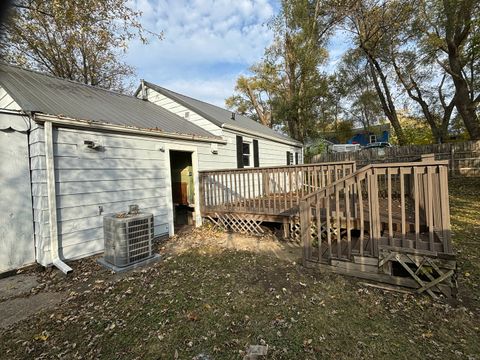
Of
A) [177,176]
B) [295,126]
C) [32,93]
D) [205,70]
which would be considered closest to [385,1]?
[295,126]

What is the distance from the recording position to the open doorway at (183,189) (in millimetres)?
7711

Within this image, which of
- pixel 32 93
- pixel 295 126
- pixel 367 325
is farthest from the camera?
pixel 295 126

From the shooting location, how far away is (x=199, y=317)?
112 inches

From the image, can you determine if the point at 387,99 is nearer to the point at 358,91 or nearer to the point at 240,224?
the point at 358,91

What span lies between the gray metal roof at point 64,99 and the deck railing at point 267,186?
1.79m

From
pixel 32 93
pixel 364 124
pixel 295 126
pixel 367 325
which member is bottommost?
pixel 367 325

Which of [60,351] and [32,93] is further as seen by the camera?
[32,93]

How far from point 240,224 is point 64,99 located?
17.0 ft

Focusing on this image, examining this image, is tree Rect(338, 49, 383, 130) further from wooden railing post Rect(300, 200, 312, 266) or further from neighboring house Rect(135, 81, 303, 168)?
wooden railing post Rect(300, 200, 312, 266)

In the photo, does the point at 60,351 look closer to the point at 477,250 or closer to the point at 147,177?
the point at 147,177

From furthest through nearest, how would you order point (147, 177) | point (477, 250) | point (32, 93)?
1. point (147, 177)
2. point (32, 93)
3. point (477, 250)

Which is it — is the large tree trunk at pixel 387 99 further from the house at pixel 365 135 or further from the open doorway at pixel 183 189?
the open doorway at pixel 183 189

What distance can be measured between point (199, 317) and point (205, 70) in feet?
51.3

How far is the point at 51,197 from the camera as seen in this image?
4.18 metres
